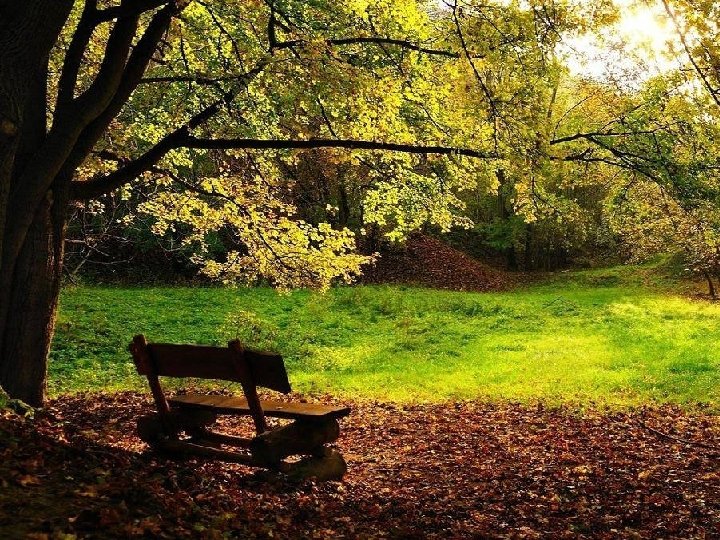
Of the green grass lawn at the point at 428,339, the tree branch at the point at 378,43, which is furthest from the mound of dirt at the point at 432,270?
the tree branch at the point at 378,43

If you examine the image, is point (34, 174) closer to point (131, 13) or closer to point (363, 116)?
point (131, 13)

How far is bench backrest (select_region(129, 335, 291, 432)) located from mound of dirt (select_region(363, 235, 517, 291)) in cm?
2202

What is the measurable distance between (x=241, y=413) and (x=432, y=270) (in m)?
24.7

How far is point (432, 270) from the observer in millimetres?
30656

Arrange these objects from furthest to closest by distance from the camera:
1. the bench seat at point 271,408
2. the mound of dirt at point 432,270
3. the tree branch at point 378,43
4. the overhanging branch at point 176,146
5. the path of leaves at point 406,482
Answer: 1. the mound of dirt at point 432,270
2. the tree branch at point 378,43
3. the overhanging branch at point 176,146
4. the bench seat at point 271,408
5. the path of leaves at point 406,482

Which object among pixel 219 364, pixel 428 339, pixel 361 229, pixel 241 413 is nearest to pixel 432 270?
pixel 428 339

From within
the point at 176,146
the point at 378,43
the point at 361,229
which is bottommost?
the point at 361,229

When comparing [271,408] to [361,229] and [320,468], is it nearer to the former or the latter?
[320,468]

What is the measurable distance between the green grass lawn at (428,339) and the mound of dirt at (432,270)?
3100mm

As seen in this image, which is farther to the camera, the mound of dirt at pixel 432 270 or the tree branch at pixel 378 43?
the mound of dirt at pixel 432 270

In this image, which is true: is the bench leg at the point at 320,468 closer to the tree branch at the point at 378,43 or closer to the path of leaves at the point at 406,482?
the path of leaves at the point at 406,482

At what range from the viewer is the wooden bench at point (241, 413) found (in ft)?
19.1

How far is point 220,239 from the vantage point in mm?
26266

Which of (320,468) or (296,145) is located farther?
(296,145)
